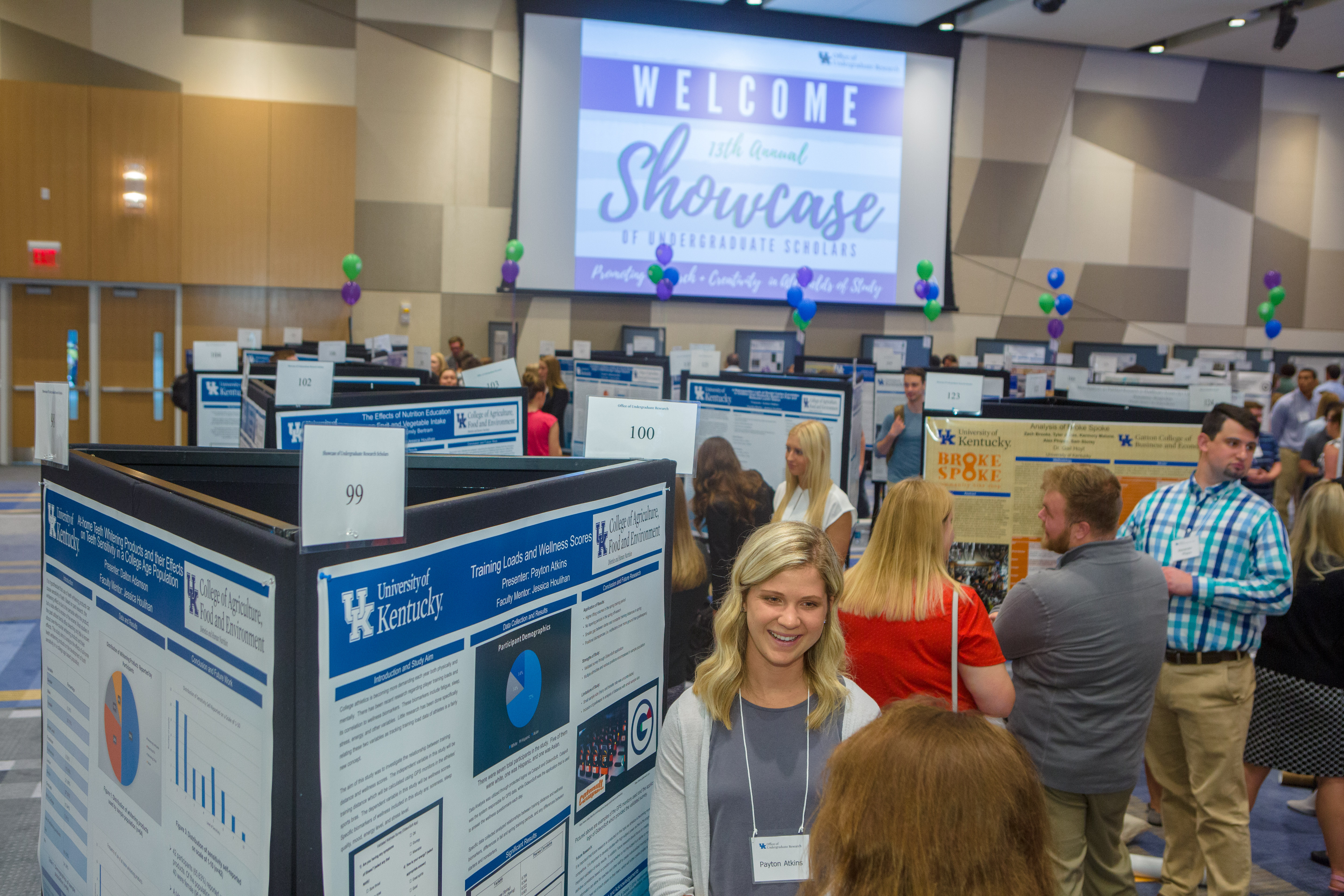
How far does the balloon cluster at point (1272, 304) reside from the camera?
14453 mm

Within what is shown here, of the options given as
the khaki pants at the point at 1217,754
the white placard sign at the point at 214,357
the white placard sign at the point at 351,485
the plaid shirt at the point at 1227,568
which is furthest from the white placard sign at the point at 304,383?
the khaki pants at the point at 1217,754

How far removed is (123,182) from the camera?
11.8 m

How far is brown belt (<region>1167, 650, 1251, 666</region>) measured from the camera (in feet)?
10.4

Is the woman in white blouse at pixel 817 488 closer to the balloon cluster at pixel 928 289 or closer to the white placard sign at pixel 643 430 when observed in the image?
the white placard sign at pixel 643 430

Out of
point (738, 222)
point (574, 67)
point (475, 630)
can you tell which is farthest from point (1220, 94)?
point (475, 630)

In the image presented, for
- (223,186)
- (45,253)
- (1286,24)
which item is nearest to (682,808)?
(223,186)

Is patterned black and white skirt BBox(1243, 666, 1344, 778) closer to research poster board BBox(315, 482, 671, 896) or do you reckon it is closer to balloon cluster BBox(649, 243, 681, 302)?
research poster board BBox(315, 482, 671, 896)

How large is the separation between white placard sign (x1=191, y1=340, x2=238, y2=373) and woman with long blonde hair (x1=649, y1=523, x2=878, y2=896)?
449 cm

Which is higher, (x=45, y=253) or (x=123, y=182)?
(x=123, y=182)

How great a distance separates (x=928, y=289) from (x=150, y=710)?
13898mm

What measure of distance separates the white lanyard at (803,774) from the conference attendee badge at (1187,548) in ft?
6.83

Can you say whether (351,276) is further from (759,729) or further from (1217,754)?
(759,729)

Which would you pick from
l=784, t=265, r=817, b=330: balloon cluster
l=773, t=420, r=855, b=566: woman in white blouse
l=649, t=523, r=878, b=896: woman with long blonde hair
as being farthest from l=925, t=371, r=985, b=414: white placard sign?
l=784, t=265, r=817, b=330: balloon cluster

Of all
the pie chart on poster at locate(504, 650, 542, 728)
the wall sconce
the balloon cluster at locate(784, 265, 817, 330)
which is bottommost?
the pie chart on poster at locate(504, 650, 542, 728)
